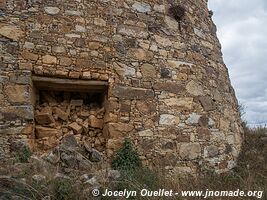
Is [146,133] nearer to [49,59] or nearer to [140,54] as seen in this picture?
[140,54]

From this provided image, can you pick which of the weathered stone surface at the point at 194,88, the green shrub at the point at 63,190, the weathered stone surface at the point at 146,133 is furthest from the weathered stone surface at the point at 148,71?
the green shrub at the point at 63,190

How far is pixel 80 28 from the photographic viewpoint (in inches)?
234

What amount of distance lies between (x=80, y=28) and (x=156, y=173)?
99.9 inches

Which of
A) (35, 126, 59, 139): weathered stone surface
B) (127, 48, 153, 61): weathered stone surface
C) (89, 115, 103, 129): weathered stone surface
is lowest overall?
(35, 126, 59, 139): weathered stone surface

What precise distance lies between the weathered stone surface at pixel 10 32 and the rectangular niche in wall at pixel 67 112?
0.68 metres

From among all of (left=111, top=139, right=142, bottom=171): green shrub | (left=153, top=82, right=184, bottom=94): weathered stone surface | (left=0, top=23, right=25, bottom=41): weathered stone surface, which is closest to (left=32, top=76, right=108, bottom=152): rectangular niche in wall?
(left=111, top=139, right=142, bottom=171): green shrub

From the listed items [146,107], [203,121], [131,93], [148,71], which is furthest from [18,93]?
[203,121]

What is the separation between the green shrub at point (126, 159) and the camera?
552 centimetres

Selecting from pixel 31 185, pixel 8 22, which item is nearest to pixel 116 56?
pixel 8 22

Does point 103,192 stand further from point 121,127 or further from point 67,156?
point 121,127

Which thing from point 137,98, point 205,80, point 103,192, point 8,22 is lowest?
point 103,192

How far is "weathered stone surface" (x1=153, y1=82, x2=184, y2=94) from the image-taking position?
6.22 meters

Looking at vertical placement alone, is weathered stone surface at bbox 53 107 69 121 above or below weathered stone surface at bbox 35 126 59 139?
above

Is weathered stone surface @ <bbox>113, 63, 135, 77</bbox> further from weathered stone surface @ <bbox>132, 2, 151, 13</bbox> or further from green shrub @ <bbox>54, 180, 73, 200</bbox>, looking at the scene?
green shrub @ <bbox>54, 180, 73, 200</bbox>
